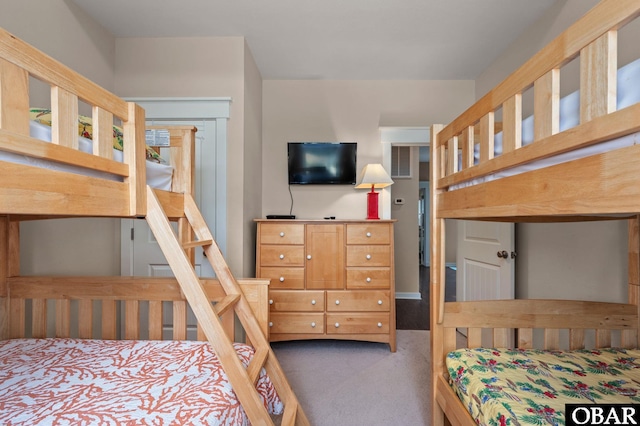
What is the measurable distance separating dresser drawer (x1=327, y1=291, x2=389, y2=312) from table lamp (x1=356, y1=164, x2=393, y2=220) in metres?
0.72

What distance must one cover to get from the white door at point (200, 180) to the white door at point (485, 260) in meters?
2.23

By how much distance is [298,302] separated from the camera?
2.44 m

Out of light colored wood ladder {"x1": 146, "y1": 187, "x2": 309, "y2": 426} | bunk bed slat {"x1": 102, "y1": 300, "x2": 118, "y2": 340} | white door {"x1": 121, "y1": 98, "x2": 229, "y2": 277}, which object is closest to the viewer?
light colored wood ladder {"x1": 146, "y1": 187, "x2": 309, "y2": 426}

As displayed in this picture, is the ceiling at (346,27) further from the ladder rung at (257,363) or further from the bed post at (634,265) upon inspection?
the ladder rung at (257,363)

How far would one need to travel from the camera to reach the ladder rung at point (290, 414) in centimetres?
119

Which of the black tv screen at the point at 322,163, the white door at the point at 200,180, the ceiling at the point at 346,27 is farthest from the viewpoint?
the black tv screen at the point at 322,163

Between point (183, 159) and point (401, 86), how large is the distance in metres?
2.39

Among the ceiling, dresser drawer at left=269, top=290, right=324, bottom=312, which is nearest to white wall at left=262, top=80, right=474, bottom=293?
the ceiling

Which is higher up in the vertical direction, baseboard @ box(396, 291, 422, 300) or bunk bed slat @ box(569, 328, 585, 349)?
bunk bed slat @ box(569, 328, 585, 349)

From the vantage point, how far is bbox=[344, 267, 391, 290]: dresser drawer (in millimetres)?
2445

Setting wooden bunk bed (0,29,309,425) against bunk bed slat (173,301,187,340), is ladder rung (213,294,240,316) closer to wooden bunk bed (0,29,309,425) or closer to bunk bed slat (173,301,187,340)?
wooden bunk bed (0,29,309,425)

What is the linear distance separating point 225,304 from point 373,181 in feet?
5.94

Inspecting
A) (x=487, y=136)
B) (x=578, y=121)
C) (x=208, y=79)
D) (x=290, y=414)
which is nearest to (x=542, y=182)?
(x=578, y=121)

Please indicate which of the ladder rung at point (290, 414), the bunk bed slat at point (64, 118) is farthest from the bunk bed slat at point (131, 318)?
the bunk bed slat at point (64, 118)
